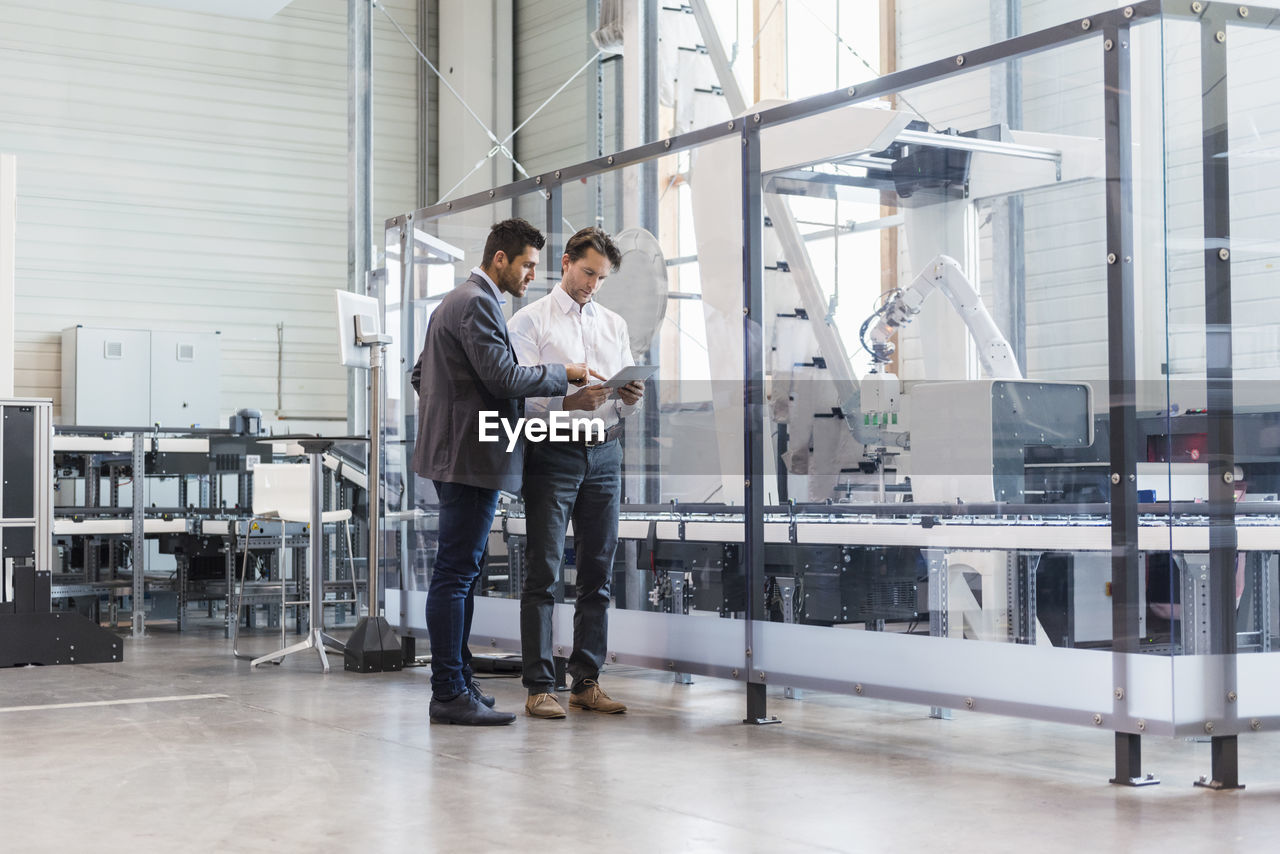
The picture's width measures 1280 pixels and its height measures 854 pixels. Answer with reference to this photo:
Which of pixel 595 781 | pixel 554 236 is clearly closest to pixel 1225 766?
pixel 595 781

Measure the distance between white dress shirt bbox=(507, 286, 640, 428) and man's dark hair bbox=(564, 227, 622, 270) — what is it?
14 centimetres

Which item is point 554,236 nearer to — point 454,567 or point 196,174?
point 454,567

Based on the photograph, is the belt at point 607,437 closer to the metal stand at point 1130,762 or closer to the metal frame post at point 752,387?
the metal frame post at point 752,387

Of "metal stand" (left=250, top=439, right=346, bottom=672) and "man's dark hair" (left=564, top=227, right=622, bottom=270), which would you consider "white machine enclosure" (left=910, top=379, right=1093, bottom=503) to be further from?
"metal stand" (left=250, top=439, right=346, bottom=672)

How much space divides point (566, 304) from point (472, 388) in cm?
51

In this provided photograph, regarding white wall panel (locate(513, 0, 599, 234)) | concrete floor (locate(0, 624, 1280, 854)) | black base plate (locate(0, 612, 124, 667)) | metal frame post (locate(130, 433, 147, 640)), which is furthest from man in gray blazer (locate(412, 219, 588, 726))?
white wall panel (locate(513, 0, 599, 234))

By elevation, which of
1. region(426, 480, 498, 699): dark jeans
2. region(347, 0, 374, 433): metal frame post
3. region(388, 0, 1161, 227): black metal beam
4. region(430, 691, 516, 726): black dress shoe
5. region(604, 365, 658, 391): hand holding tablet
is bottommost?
region(430, 691, 516, 726): black dress shoe

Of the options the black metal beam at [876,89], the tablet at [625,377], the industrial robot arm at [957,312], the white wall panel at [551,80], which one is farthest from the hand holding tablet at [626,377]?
the white wall panel at [551,80]

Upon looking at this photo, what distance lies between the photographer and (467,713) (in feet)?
14.4

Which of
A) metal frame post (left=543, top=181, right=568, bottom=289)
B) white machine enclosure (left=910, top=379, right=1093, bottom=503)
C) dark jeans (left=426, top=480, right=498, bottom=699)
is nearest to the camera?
white machine enclosure (left=910, top=379, right=1093, bottom=503)

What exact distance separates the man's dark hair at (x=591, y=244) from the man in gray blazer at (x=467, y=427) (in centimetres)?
19

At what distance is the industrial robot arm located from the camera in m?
3.99

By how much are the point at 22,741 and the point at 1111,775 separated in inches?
121

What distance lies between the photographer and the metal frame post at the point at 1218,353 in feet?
11.2
